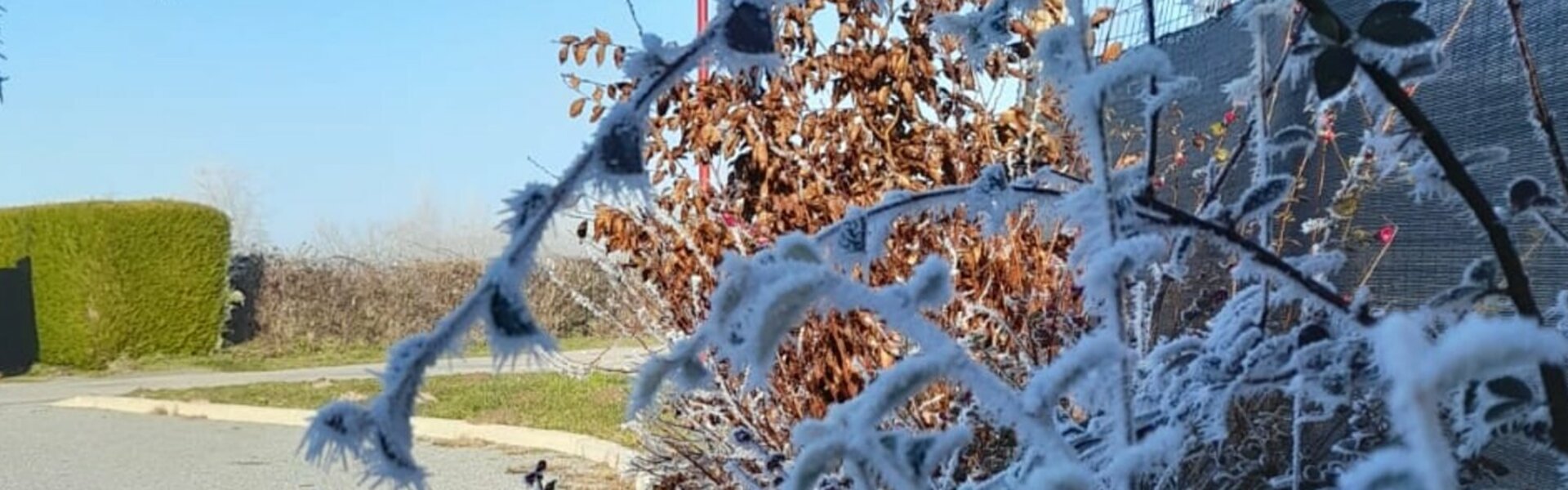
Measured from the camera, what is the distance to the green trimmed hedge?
1395 cm

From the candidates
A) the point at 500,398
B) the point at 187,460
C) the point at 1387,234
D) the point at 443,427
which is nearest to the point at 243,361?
the point at 500,398

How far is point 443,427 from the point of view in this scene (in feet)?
25.2

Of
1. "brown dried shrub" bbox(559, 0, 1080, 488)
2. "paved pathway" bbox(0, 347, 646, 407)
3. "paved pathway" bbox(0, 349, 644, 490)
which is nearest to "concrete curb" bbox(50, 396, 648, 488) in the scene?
"paved pathway" bbox(0, 349, 644, 490)

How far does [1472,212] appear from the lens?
1.90ft

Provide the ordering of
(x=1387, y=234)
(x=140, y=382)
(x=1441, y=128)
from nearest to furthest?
1. (x=1441, y=128)
2. (x=1387, y=234)
3. (x=140, y=382)

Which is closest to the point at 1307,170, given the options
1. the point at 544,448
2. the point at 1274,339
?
the point at 1274,339

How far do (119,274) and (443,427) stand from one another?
25.9 ft

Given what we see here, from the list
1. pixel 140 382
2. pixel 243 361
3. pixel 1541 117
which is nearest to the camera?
pixel 1541 117

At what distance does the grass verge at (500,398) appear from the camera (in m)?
7.48

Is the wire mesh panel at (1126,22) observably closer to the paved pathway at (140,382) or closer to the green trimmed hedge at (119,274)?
the paved pathway at (140,382)

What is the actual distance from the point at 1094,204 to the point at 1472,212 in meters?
0.16

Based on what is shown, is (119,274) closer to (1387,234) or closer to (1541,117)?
(1387,234)

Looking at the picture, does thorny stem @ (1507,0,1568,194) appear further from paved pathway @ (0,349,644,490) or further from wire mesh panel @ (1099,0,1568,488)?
paved pathway @ (0,349,644,490)

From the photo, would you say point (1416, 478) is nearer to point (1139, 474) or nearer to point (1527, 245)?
point (1139, 474)
